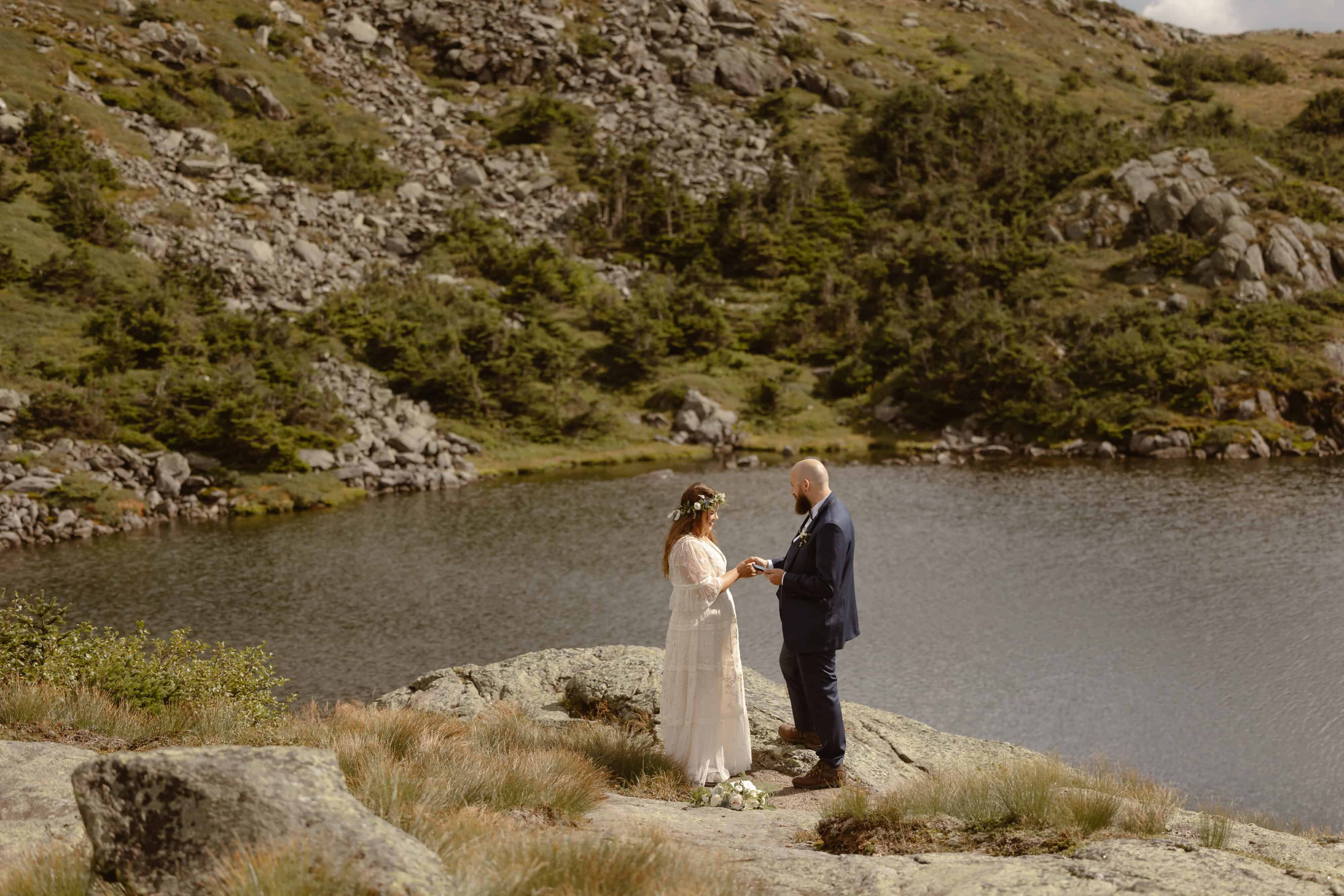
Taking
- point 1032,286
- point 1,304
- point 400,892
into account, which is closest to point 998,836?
point 400,892

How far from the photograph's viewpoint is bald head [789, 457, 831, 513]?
8.50 meters

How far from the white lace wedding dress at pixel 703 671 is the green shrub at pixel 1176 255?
59.8m

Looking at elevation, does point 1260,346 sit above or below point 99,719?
above

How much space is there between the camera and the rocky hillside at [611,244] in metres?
44.8

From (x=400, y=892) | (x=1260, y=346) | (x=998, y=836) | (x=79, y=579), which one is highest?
(x=1260, y=346)

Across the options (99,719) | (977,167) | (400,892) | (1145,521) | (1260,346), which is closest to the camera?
(400,892)

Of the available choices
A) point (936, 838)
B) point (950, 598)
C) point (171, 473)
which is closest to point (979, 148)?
point (950, 598)

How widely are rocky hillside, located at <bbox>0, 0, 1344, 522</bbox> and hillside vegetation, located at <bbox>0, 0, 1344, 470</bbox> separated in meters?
0.29

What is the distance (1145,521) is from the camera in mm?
28719

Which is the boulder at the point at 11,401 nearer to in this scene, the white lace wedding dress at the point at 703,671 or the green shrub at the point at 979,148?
the white lace wedding dress at the point at 703,671

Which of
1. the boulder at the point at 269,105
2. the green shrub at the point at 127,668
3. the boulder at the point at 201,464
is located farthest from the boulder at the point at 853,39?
the green shrub at the point at 127,668

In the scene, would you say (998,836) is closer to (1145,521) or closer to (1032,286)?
(1145,521)

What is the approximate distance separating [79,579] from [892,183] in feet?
248

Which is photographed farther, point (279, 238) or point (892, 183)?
point (892, 183)
